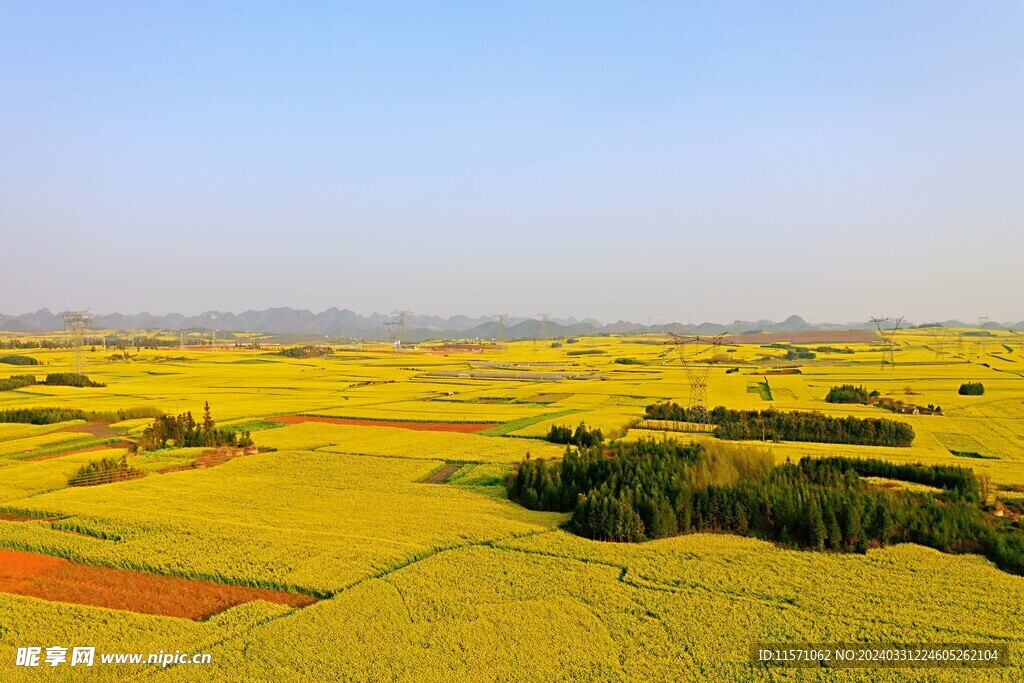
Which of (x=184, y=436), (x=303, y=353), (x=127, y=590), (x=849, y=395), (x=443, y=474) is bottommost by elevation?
(x=443, y=474)

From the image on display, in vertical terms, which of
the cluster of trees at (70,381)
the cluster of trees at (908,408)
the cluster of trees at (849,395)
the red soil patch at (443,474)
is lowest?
the red soil patch at (443,474)

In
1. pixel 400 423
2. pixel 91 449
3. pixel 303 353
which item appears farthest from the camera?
pixel 303 353

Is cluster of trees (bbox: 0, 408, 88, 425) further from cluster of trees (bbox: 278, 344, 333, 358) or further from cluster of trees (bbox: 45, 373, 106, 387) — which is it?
cluster of trees (bbox: 278, 344, 333, 358)

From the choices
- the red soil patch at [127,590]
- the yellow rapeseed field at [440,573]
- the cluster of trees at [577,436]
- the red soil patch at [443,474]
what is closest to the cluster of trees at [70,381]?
the yellow rapeseed field at [440,573]

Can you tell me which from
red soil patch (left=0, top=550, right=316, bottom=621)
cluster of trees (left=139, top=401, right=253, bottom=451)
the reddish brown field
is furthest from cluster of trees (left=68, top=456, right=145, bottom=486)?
red soil patch (left=0, top=550, right=316, bottom=621)

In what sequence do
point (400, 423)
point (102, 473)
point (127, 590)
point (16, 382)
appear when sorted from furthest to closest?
point (16, 382) < point (400, 423) < point (102, 473) < point (127, 590)

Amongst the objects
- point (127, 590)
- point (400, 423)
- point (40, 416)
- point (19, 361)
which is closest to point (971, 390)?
point (400, 423)

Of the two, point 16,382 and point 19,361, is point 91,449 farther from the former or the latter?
point 19,361

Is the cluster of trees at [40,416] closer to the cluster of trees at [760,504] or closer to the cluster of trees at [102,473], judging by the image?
the cluster of trees at [102,473]
